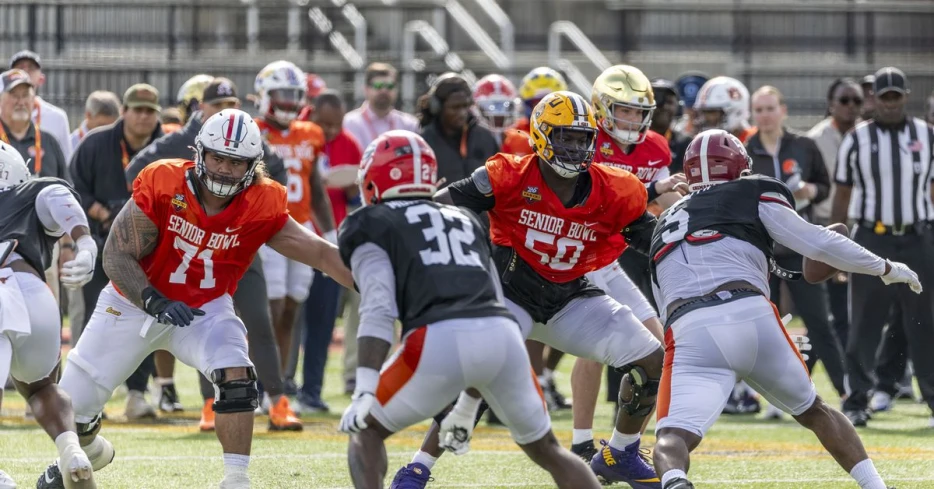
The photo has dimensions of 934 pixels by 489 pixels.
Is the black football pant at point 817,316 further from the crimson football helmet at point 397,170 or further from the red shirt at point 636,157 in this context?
the crimson football helmet at point 397,170

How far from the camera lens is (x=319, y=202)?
10.2 meters

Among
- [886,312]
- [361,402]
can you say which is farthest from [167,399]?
[361,402]

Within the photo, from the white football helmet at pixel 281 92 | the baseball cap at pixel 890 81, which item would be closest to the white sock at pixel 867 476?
the baseball cap at pixel 890 81

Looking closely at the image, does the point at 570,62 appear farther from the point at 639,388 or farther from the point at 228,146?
the point at 228,146

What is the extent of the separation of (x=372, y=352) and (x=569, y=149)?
5.38ft

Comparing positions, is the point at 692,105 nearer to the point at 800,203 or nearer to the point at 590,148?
the point at 800,203

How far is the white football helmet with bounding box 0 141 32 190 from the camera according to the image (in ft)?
20.9

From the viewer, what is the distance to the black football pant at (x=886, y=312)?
950 centimetres

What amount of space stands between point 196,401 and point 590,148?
5256mm

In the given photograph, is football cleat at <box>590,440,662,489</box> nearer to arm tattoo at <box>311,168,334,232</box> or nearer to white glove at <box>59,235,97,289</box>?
white glove at <box>59,235,97,289</box>

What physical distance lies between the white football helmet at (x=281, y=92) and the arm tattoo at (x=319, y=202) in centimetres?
44

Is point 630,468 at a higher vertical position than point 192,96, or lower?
lower

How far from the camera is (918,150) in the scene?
32.4 ft

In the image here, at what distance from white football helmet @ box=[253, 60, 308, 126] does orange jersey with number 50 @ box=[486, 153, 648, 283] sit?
3434 millimetres
